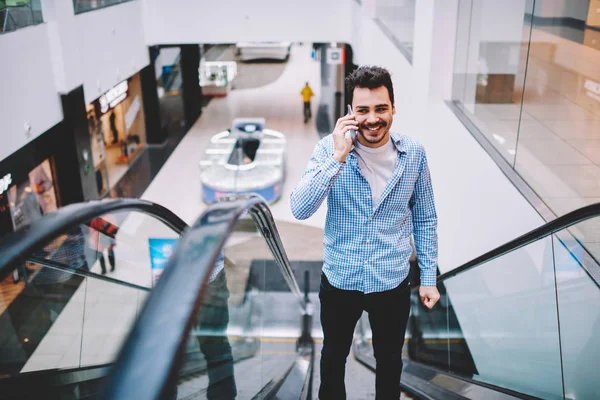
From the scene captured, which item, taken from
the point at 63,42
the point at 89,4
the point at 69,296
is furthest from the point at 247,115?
the point at 69,296

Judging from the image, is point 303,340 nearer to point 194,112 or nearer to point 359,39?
point 359,39

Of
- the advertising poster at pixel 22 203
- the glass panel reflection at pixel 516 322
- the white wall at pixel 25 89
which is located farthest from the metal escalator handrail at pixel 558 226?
the advertising poster at pixel 22 203

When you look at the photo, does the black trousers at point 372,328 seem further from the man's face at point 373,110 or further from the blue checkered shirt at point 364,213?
the man's face at point 373,110

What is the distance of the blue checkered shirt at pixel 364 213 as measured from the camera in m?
2.45

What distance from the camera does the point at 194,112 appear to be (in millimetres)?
19734

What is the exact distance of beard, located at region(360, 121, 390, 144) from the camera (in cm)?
235

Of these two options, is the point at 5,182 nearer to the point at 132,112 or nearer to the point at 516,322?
the point at 516,322

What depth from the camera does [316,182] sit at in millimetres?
2369

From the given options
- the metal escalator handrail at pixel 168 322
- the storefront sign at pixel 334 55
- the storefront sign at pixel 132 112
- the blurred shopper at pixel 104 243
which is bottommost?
the storefront sign at pixel 132 112

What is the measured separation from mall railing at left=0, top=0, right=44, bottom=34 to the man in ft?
24.8

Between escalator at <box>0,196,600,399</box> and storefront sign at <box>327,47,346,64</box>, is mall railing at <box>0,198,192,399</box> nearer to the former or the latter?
Answer: escalator at <box>0,196,600,399</box>

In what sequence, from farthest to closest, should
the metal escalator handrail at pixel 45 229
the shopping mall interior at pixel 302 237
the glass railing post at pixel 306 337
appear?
the glass railing post at pixel 306 337 < the shopping mall interior at pixel 302 237 < the metal escalator handrail at pixel 45 229

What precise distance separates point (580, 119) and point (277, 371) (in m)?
3.02

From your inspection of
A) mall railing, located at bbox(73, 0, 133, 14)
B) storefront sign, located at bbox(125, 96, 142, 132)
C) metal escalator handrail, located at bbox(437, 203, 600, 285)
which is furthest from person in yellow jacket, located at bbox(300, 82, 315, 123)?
metal escalator handrail, located at bbox(437, 203, 600, 285)
